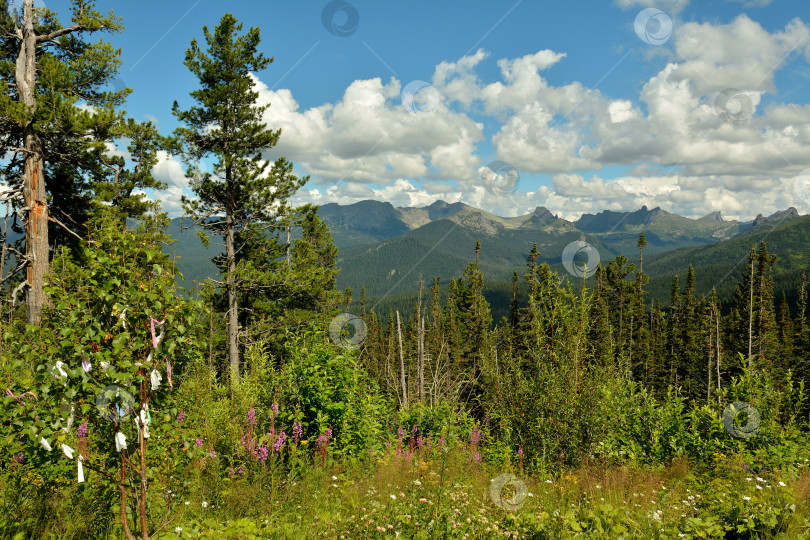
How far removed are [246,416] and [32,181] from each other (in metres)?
7.93

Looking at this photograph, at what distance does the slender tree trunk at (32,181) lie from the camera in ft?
30.8

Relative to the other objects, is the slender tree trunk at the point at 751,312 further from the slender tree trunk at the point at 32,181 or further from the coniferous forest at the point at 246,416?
the slender tree trunk at the point at 32,181

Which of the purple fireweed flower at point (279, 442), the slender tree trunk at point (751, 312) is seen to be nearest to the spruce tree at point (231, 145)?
the purple fireweed flower at point (279, 442)

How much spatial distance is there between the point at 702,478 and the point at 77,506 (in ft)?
28.1

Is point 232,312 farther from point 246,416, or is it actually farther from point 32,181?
point 246,416

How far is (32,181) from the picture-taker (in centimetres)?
955

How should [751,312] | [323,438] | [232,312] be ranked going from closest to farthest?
[323,438], [232,312], [751,312]

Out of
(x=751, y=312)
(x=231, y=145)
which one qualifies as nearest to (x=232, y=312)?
(x=231, y=145)

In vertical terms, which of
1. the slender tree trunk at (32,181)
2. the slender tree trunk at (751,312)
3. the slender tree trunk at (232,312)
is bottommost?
the slender tree trunk at (751,312)

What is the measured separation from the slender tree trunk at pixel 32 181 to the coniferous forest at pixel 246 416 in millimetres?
38

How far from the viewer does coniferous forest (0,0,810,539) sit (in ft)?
9.96

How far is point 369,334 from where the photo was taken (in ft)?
217

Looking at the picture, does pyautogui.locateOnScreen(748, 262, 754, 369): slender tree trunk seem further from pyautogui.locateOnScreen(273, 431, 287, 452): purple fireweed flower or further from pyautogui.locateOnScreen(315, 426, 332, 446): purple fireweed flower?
pyautogui.locateOnScreen(273, 431, 287, 452): purple fireweed flower

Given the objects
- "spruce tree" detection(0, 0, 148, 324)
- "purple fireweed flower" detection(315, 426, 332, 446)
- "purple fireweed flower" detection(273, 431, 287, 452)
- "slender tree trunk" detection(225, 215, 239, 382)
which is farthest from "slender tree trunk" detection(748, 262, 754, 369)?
"spruce tree" detection(0, 0, 148, 324)
